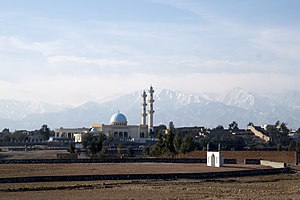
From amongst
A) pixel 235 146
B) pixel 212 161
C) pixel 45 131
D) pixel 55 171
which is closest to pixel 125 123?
pixel 45 131

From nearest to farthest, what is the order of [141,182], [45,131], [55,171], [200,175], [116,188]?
[116,188]
[141,182]
[200,175]
[55,171]
[45,131]

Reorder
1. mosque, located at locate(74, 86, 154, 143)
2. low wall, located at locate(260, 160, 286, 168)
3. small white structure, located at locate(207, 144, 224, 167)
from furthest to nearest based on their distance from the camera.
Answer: mosque, located at locate(74, 86, 154, 143) < small white structure, located at locate(207, 144, 224, 167) < low wall, located at locate(260, 160, 286, 168)

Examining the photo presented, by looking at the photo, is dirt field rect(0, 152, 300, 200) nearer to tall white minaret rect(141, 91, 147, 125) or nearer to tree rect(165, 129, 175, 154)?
tree rect(165, 129, 175, 154)

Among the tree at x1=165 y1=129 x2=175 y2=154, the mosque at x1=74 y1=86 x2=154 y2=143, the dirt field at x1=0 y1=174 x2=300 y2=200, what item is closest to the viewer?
the dirt field at x1=0 y1=174 x2=300 y2=200

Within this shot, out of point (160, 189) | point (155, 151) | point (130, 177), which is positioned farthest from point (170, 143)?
point (160, 189)

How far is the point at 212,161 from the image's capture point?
70500 millimetres

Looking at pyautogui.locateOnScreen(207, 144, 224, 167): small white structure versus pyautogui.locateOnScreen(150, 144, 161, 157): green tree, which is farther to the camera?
pyautogui.locateOnScreen(150, 144, 161, 157): green tree

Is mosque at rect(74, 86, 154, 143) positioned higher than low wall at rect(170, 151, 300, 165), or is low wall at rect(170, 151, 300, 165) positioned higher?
mosque at rect(74, 86, 154, 143)

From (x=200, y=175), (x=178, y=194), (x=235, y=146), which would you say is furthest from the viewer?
(x=235, y=146)

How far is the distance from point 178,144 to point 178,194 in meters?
55.3

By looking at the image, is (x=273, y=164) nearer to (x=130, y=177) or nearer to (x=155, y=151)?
(x=155, y=151)

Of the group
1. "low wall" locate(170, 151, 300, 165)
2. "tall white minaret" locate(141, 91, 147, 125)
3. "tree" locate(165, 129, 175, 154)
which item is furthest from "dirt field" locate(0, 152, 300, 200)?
"tall white minaret" locate(141, 91, 147, 125)

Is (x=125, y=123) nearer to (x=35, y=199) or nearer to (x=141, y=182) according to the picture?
(x=141, y=182)

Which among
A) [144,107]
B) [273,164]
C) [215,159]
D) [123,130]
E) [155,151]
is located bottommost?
[273,164]
